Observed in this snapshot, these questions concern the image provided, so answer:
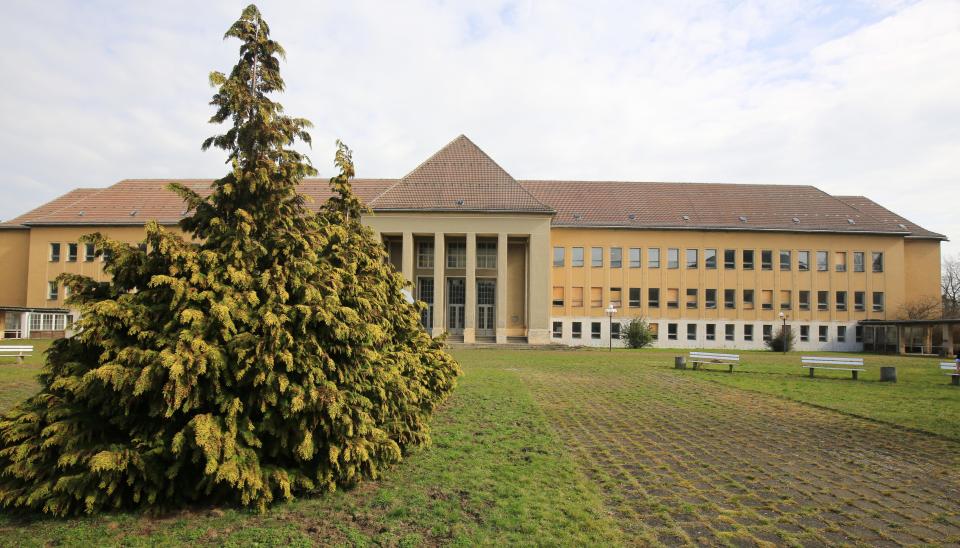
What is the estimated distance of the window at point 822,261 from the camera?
51094mm

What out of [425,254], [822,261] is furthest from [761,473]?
[822,261]

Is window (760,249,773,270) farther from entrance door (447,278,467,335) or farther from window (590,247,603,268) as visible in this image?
entrance door (447,278,467,335)

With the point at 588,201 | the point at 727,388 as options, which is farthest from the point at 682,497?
the point at 588,201

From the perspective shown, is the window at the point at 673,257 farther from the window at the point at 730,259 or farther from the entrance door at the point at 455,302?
the entrance door at the point at 455,302

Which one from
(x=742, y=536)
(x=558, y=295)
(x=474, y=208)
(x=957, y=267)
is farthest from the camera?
(x=957, y=267)

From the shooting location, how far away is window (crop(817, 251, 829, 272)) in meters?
51.1

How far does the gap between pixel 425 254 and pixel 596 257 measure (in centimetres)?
1542

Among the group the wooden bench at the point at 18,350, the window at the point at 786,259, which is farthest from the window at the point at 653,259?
the wooden bench at the point at 18,350

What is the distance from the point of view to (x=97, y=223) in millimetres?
50625

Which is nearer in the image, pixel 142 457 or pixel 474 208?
pixel 142 457

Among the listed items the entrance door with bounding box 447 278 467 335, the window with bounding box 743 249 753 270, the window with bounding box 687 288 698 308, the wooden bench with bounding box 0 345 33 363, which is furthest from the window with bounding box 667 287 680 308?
the wooden bench with bounding box 0 345 33 363

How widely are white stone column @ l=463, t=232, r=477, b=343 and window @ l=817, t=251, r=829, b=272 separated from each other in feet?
104

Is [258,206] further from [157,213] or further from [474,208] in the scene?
[157,213]

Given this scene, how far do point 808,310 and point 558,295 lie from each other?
896 inches
